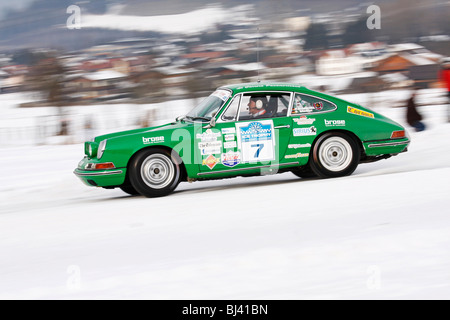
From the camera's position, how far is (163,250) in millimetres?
5551

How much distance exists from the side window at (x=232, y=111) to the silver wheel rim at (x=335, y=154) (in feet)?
4.53

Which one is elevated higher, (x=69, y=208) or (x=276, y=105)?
(x=276, y=105)

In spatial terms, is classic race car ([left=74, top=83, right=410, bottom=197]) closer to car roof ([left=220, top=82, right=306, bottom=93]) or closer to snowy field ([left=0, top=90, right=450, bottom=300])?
car roof ([left=220, top=82, right=306, bottom=93])

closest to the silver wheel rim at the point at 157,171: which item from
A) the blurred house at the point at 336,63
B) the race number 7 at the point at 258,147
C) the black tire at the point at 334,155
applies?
the race number 7 at the point at 258,147

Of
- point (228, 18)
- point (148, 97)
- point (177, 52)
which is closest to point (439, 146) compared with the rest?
point (148, 97)

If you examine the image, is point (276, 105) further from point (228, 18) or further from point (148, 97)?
point (228, 18)

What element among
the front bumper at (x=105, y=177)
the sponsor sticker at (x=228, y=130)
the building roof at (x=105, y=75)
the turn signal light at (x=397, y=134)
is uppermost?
the building roof at (x=105, y=75)

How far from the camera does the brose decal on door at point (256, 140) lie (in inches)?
331

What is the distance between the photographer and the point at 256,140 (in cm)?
845

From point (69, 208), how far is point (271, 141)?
2.93 metres

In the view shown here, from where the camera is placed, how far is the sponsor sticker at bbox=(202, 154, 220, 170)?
27.4 ft

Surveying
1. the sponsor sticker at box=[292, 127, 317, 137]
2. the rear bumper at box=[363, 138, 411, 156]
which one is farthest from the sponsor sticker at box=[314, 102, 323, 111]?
the rear bumper at box=[363, 138, 411, 156]

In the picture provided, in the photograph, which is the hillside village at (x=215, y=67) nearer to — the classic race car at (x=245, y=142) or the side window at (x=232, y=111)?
the classic race car at (x=245, y=142)

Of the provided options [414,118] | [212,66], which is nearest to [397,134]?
[414,118]
